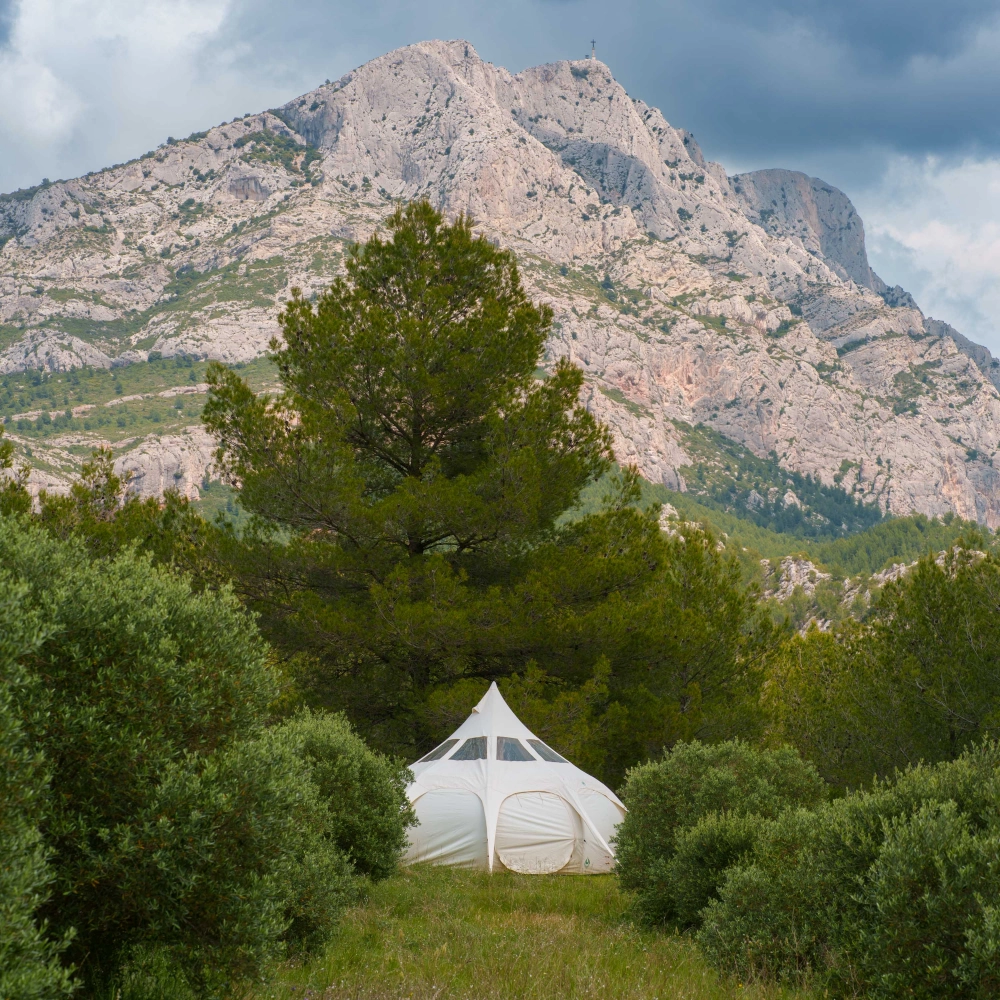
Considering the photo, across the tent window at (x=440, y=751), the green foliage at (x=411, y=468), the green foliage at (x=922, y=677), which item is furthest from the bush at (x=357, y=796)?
the green foliage at (x=922, y=677)

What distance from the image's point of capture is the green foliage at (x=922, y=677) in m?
17.8

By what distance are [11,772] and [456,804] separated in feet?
41.8

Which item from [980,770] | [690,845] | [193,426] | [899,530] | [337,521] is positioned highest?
Answer: [193,426]

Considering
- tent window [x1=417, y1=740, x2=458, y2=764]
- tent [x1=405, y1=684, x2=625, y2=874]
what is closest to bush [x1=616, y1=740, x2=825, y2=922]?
tent [x1=405, y1=684, x2=625, y2=874]

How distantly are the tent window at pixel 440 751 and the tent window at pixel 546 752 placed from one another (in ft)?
5.39

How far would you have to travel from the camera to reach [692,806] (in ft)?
34.6

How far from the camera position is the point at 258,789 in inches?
217

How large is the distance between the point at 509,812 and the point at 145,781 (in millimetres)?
11619

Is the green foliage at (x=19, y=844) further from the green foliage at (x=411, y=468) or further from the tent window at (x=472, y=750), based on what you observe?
the green foliage at (x=411, y=468)

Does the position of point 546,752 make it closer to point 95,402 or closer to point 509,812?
point 509,812

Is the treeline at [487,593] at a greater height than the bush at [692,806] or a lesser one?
greater

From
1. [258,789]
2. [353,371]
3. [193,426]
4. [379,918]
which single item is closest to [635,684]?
[353,371]

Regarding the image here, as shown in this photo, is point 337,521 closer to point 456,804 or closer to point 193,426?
point 456,804

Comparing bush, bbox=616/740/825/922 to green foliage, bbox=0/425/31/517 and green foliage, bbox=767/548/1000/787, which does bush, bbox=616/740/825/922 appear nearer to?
green foliage, bbox=767/548/1000/787
